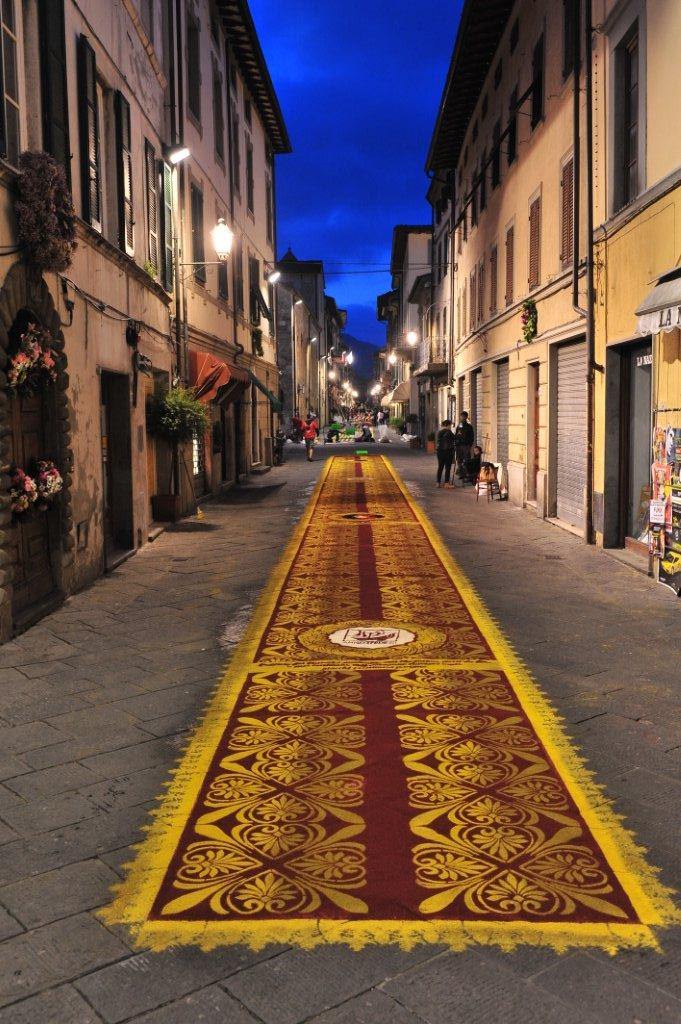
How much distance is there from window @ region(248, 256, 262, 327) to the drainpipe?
14120 millimetres

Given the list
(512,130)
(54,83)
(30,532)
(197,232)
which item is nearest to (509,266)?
(512,130)

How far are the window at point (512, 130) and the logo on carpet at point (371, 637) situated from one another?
1352 centimetres

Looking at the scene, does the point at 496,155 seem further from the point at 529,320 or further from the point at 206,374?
the point at 206,374

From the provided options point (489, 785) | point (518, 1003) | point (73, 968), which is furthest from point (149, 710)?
point (518, 1003)

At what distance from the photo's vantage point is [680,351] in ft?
29.4

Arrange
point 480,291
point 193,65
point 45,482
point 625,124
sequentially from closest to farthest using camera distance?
point 45,482 < point 625,124 < point 193,65 < point 480,291

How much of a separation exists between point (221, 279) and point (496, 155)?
23.0ft

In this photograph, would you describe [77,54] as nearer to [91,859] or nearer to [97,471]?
[97,471]

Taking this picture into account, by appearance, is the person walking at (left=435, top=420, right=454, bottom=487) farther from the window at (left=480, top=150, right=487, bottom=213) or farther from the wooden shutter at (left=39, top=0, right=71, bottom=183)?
the wooden shutter at (left=39, top=0, right=71, bottom=183)

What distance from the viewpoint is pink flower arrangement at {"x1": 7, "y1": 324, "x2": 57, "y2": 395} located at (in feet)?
24.1

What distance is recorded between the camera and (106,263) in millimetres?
10680

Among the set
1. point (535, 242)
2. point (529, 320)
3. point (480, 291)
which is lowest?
point (529, 320)

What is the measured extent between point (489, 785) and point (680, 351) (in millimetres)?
6142

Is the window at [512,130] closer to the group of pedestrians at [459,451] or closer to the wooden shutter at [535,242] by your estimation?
the wooden shutter at [535,242]
